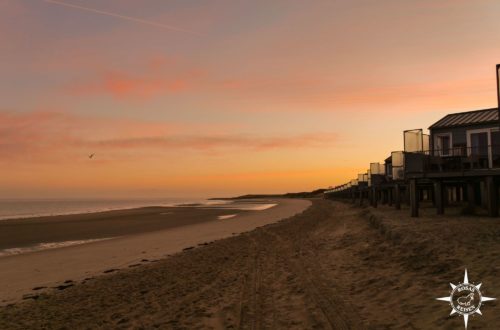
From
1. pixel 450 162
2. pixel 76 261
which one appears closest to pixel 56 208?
pixel 76 261

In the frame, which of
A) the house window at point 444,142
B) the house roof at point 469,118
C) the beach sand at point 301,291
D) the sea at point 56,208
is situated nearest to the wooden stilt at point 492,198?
the beach sand at point 301,291

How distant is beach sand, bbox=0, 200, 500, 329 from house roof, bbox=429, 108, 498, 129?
12.6 meters

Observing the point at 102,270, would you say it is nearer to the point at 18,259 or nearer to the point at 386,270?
the point at 18,259

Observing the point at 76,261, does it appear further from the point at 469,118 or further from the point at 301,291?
the point at 469,118

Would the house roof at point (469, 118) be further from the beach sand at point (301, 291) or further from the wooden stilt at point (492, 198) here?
the beach sand at point (301, 291)

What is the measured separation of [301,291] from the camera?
29.9 feet

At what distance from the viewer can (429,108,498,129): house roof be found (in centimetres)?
2408

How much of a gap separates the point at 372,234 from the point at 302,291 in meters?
7.88

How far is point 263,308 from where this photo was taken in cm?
812

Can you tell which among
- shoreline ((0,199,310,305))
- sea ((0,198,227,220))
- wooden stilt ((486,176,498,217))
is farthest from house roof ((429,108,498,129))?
sea ((0,198,227,220))

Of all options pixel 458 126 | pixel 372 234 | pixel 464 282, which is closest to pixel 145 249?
pixel 372 234

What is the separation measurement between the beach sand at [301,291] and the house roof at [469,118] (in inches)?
498

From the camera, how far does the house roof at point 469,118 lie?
24075 millimetres

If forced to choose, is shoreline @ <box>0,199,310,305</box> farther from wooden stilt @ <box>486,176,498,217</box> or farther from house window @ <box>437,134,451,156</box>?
house window @ <box>437,134,451,156</box>
